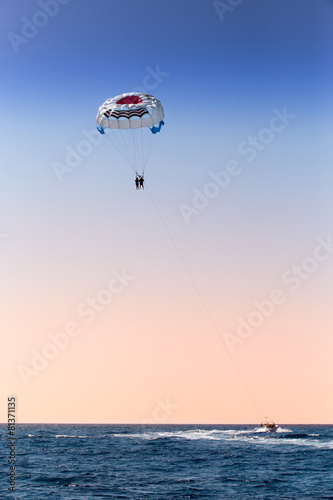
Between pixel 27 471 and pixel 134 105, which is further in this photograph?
pixel 27 471

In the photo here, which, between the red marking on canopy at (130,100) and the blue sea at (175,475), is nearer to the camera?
the red marking on canopy at (130,100)

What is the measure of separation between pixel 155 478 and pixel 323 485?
13.2 metres

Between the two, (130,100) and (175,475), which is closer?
(130,100)

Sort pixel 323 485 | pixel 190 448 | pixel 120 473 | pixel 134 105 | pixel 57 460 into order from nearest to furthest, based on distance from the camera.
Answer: pixel 134 105 → pixel 323 485 → pixel 120 473 → pixel 57 460 → pixel 190 448

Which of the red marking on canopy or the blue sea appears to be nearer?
the red marking on canopy

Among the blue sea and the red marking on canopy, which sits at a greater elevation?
the red marking on canopy

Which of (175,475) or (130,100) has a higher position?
(130,100)

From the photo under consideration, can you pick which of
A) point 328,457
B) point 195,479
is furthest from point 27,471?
point 328,457

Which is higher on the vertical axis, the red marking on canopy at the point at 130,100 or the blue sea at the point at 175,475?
the red marking on canopy at the point at 130,100

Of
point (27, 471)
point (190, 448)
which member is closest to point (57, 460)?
point (27, 471)

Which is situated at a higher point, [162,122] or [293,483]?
[162,122]

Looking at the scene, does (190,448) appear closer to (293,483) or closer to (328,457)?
(328,457)

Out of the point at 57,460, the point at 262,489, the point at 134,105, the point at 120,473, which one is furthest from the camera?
the point at 57,460

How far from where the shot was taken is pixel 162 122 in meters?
35.5
